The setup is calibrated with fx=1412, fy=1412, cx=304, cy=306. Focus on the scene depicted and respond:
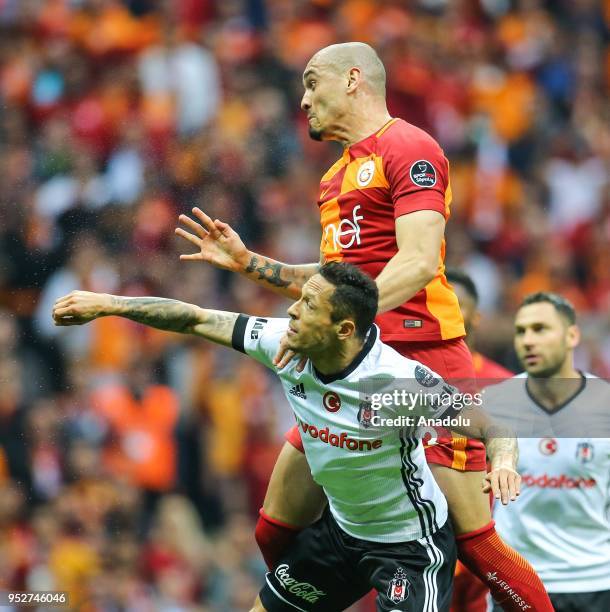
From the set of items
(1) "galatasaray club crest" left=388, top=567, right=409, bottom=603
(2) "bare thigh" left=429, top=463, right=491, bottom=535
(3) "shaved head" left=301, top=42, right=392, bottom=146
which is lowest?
(1) "galatasaray club crest" left=388, top=567, right=409, bottom=603

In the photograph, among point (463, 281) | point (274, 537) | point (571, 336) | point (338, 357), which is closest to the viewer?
point (338, 357)

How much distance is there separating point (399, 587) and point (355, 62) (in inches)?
90.1

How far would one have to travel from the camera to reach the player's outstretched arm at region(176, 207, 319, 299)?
6.38 meters

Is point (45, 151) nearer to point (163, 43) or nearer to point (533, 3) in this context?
point (163, 43)

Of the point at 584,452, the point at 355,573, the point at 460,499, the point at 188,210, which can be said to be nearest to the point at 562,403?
the point at 584,452

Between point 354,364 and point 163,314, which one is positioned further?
point 163,314

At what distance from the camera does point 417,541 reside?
5992 mm

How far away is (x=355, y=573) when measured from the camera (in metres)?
6.23

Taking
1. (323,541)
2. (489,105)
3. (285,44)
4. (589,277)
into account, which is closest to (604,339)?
(589,277)

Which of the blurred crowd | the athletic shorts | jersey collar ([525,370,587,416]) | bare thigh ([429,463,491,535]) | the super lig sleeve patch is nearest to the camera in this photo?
the super lig sleeve patch

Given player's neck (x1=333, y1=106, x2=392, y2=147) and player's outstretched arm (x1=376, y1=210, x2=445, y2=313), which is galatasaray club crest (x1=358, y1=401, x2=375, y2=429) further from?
player's neck (x1=333, y1=106, x2=392, y2=147)

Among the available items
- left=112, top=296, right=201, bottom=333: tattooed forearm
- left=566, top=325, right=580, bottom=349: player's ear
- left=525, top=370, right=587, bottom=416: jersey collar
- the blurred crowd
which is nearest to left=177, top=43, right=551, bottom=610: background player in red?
left=112, top=296, right=201, bottom=333: tattooed forearm

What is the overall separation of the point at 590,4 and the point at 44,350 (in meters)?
8.31

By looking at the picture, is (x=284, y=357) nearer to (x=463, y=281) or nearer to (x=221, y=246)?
(x=221, y=246)
